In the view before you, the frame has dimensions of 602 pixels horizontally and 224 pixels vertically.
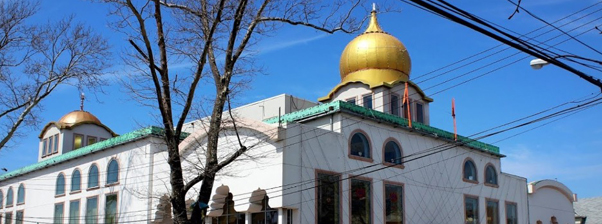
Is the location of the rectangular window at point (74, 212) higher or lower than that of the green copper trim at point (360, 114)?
lower

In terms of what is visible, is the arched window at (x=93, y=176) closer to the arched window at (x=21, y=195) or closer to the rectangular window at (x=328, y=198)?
the arched window at (x=21, y=195)

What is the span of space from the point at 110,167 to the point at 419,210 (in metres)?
15.0

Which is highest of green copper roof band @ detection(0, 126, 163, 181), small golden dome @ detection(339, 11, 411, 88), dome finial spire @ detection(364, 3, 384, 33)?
dome finial spire @ detection(364, 3, 384, 33)

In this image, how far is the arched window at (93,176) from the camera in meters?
35.7

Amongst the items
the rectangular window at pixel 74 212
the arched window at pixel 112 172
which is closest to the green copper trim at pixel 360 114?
the arched window at pixel 112 172

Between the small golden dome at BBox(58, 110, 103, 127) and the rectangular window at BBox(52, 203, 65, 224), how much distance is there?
540 cm

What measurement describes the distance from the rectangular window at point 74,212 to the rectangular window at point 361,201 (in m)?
15.5

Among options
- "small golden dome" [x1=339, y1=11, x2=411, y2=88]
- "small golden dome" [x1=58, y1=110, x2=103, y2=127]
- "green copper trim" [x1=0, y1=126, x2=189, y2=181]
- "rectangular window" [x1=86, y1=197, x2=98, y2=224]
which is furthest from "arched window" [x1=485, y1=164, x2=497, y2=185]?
"small golden dome" [x1=58, y1=110, x2=103, y2=127]

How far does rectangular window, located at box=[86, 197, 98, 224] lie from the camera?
3509 centimetres

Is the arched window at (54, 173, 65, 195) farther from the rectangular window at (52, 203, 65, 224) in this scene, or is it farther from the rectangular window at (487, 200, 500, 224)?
the rectangular window at (487, 200, 500, 224)

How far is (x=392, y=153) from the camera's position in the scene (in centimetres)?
3050

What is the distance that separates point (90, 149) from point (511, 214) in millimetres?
21715

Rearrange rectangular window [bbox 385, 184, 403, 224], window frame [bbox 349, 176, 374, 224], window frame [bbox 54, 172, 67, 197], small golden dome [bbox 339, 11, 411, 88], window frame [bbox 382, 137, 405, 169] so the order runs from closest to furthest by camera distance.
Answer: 1. window frame [bbox 349, 176, 374, 224]
2. rectangular window [bbox 385, 184, 403, 224]
3. window frame [bbox 382, 137, 405, 169]
4. small golden dome [bbox 339, 11, 411, 88]
5. window frame [bbox 54, 172, 67, 197]

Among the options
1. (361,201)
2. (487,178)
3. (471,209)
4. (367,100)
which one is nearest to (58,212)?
(367,100)
